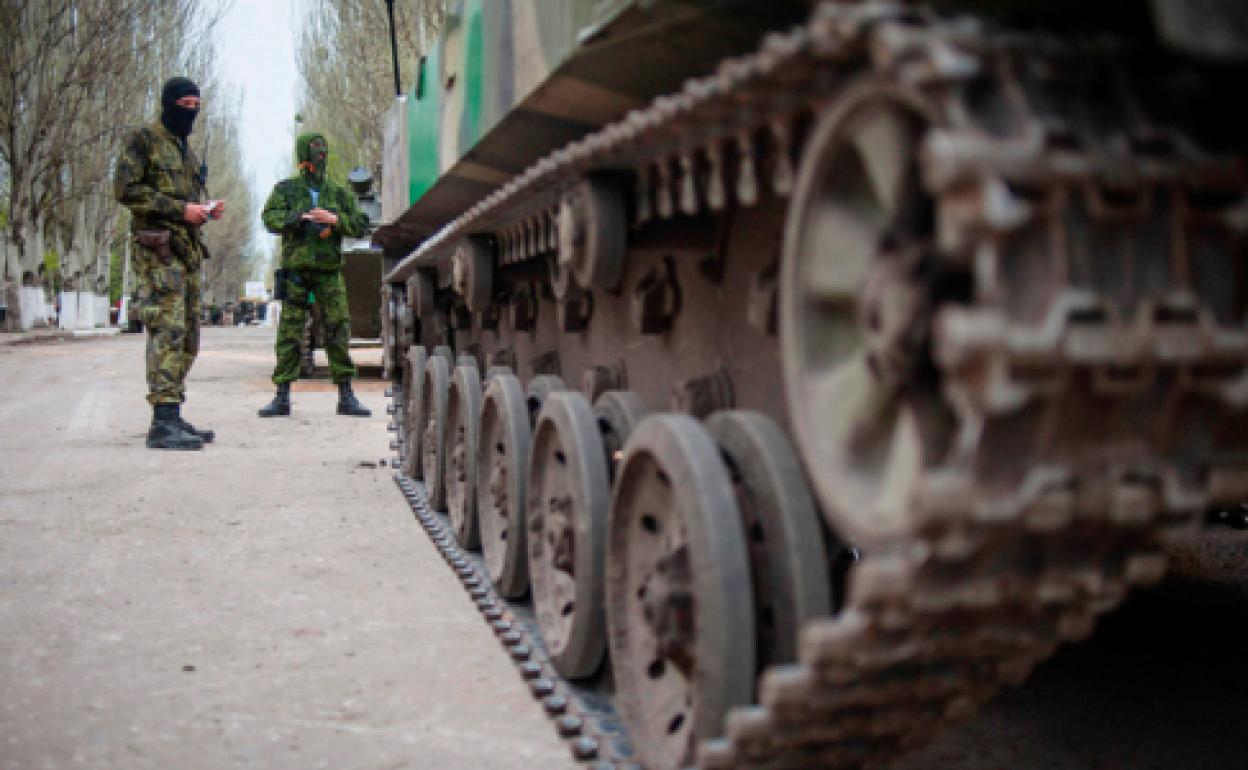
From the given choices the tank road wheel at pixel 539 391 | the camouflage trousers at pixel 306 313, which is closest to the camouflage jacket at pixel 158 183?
the camouflage trousers at pixel 306 313

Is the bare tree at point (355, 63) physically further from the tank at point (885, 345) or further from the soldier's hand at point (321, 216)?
the tank at point (885, 345)

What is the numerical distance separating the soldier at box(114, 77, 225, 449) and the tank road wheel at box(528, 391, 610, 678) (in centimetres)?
405

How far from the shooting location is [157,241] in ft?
22.5

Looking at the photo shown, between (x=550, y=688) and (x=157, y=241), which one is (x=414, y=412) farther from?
(x=550, y=688)

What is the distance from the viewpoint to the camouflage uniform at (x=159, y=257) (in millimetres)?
6719

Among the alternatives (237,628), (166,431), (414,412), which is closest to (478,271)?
(237,628)

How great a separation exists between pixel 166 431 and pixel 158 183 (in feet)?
4.83

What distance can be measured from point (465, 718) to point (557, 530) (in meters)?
0.50

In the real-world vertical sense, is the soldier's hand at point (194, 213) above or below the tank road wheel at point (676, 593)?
above

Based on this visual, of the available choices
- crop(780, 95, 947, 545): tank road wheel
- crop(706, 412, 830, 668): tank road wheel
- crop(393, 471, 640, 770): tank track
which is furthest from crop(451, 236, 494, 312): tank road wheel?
crop(780, 95, 947, 545): tank road wheel

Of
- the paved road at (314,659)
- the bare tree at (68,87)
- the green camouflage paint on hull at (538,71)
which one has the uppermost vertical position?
the bare tree at (68,87)

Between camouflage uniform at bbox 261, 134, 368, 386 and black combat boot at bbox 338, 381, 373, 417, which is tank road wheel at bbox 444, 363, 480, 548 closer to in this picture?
camouflage uniform at bbox 261, 134, 368, 386

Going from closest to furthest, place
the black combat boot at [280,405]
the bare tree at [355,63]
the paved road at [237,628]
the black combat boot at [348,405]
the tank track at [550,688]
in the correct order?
the tank track at [550,688] < the paved road at [237,628] < the black combat boot at [280,405] < the black combat boot at [348,405] < the bare tree at [355,63]

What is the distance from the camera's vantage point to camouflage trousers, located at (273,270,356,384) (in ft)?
28.5
